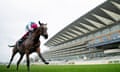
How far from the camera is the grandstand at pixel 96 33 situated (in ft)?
191

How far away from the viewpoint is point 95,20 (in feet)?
231

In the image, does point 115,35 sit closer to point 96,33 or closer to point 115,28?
point 115,28

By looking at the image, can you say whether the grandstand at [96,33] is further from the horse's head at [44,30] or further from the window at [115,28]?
the horse's head at [44,30]

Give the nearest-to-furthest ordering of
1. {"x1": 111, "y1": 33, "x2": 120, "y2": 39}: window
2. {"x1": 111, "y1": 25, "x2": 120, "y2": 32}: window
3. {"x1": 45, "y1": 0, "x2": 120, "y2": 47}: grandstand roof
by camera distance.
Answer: {"x1": 111, "y1": 33, "x2": 120, "y2": 39}: window, {"x1": 45, "y1": 0, "x2": 120, "y2": 47}: grandstand roof, {"x1": 111, "y1": 25, "x2": 120, "y2": 32}: window

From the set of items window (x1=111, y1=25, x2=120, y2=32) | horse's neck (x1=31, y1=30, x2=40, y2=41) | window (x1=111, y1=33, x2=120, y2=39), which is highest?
window (x1=111, y1=25, x2=120, y2=32)

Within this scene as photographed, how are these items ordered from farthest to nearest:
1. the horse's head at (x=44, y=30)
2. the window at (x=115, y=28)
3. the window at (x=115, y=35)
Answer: the window at (x=115, y=28) → the window at (x=115, y=35) → the horse's head at (x=44, y=30)

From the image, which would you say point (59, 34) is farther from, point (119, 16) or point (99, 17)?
point (119, 16)

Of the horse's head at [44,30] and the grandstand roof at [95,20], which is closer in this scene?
the horse's head at [44,30]

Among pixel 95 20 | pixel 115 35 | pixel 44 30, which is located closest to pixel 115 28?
pixel 115 35

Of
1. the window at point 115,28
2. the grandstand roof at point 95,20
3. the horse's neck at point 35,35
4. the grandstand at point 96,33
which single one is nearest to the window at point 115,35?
the grandstand at point 96,33

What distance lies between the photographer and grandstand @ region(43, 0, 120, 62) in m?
58.2

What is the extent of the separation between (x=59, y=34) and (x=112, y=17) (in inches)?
1834

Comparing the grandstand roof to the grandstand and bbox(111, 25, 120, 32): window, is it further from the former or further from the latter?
bbox(111, 25, 120, 32): window

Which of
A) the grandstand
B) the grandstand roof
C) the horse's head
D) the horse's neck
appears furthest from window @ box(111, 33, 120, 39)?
the horse's head
